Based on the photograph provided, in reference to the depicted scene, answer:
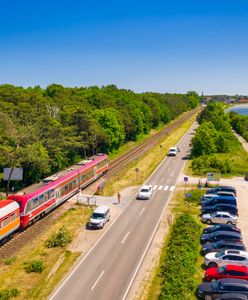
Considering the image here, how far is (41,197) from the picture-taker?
4153 centimetres

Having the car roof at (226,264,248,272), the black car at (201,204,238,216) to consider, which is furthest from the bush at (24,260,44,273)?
the black car at (201,204,238,216)

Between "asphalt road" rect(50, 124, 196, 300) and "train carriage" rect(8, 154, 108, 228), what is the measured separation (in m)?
8.87

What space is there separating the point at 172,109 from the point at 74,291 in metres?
174

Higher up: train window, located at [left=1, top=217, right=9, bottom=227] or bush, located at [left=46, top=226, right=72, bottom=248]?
train window, located at [left=1, top=217, right=9, bottom=227]

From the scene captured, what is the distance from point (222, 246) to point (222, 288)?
335 inches

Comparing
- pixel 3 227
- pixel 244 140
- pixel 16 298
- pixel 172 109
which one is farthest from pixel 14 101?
pixel 172 109

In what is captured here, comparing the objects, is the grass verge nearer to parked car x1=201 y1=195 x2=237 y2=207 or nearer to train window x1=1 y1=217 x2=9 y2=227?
train window x1=1 y1=217 x2=9 y2=227

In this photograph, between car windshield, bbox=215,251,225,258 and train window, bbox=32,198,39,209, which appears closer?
car windshield, bbox=215,251,225,258

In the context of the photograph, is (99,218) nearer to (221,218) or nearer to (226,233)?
(226,233)

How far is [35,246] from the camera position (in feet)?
116

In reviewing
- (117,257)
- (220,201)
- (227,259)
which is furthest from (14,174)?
(227,259)

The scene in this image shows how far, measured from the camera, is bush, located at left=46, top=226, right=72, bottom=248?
35.4m

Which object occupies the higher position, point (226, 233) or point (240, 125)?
point (240, 125)

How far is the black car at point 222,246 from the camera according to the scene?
33159 millimetres
